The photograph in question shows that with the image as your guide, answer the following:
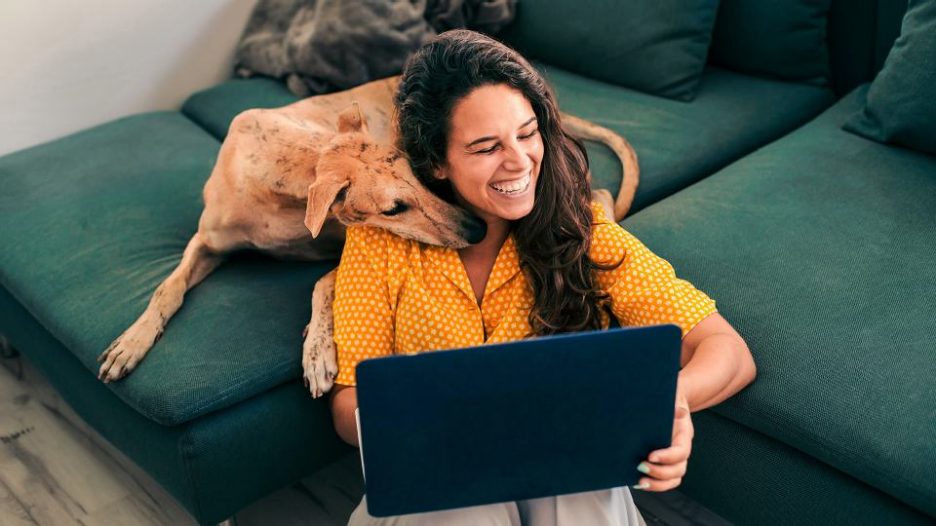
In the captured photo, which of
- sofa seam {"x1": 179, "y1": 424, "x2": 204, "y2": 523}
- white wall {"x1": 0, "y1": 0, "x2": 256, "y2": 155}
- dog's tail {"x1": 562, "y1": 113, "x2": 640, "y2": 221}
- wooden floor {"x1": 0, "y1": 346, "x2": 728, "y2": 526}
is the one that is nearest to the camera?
sofa seam {"x1": 179, "y1": 424, "x2": 204, "y2": 523}

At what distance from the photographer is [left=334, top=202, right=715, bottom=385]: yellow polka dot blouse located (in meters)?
1.56

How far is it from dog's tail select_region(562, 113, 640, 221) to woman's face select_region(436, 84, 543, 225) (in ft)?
2.06

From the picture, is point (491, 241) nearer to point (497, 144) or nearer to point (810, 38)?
point (497, 144)

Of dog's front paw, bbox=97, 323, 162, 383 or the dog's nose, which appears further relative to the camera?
dog's front paw, bbox=97, 323, 162, 383

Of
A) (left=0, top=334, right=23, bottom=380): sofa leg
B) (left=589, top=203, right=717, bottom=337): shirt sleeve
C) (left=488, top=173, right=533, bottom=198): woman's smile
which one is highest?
(left=488, top=173, right=533, bottom=198): woman's smile

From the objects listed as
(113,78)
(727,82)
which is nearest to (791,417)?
(727,82)

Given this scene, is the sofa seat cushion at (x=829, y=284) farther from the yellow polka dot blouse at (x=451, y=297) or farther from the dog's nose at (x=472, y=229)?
the dog's nose at (x=472, y=229)

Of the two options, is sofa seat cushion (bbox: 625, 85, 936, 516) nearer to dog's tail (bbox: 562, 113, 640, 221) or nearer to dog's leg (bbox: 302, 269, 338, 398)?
dog's tail (bbox: 562, 113, 640, 221)

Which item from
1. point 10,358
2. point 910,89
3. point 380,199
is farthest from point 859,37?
point 10,358

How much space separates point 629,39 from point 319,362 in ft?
4.87

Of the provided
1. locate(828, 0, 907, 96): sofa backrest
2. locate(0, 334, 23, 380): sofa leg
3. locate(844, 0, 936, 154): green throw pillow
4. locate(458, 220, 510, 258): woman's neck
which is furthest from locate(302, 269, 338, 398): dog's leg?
locate(828, 0, 907, 96): sofa backrest

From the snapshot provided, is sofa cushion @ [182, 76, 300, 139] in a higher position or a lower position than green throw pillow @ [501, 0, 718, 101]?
lower

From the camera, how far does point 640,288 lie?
1548mm

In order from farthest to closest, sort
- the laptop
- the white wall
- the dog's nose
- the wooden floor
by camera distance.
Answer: the white wall
the wooden floor
the dog's nose
the laptop
